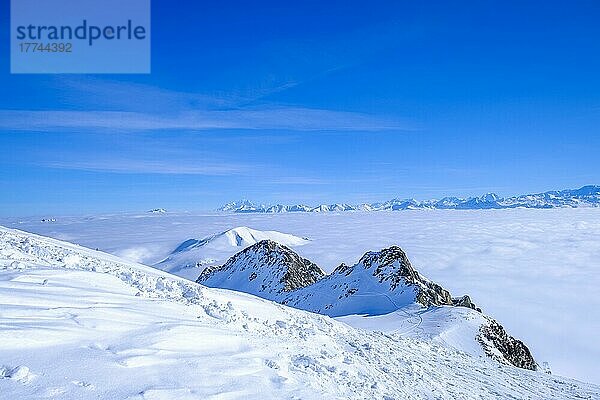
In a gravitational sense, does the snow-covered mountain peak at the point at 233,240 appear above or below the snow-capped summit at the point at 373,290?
below

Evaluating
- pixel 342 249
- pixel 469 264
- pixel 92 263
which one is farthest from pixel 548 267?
pixel 92 263

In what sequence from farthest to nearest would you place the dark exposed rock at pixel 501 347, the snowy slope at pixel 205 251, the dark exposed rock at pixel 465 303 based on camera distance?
the snowy slope at pixel 205 251 → the dark exposed rock at pixel 465 303 → the dark exposed rock at pixel 501 347

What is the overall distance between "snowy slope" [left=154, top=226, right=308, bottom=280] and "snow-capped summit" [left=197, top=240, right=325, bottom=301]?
39.6m

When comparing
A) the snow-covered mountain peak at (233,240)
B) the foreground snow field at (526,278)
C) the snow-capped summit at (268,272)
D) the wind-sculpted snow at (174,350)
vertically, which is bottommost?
the foreground snow field at (526,278)

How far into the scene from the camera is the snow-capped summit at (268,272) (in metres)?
64.4

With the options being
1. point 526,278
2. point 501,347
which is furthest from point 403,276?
point 526,278

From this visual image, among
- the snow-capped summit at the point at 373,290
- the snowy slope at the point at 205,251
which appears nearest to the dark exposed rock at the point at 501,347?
the snow-capped summit at the point at 373,290

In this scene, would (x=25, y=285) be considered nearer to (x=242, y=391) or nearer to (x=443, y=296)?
(x=242, y=391)

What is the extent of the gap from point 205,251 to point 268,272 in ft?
318

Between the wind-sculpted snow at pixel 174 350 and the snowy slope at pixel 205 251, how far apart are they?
332ft

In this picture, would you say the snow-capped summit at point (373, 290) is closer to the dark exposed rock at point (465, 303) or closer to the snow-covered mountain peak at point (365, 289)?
the snow-covered mountain peak at point (365, 289)

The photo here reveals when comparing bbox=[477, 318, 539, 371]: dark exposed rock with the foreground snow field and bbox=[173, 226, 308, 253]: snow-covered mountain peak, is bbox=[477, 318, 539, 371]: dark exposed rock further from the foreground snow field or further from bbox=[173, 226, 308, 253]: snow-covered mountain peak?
bbox=[173, 226, 308, 253]: snow-covered mountain peak

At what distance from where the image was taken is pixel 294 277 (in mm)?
64625

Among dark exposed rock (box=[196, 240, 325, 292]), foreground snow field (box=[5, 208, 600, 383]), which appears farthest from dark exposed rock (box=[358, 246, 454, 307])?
foreground snow field (box=[5, 208, 600, 383])
